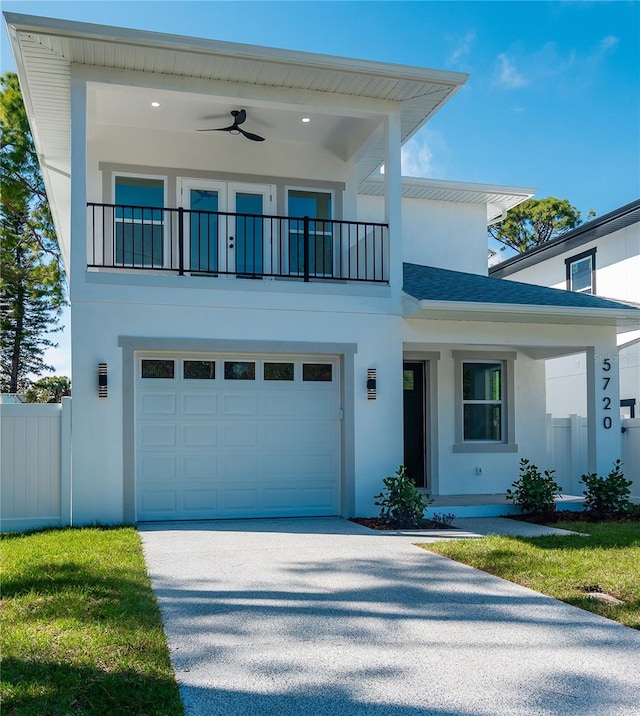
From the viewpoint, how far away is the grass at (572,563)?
5.43m

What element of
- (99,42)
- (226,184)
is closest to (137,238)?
(226,184)

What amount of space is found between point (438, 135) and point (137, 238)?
1906 cm

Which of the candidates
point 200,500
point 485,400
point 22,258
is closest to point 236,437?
point 200,500

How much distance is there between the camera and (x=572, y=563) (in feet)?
21.6

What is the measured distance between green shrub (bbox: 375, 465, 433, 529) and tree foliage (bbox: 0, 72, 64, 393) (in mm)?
15673

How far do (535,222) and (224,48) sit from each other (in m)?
25.8

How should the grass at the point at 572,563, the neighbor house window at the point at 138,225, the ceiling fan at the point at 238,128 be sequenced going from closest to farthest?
the grass at the point at 572,563 < the ceiling fan at the point at 238,128 < the neighbor house window at the point at 138,225

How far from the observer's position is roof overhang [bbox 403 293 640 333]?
31.8 ft

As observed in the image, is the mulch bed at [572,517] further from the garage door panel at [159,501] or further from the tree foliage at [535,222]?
the tree foliage at [535,222]

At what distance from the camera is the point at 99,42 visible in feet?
28.2

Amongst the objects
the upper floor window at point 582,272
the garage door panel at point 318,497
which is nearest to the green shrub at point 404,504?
the garage door panel at point 318,497

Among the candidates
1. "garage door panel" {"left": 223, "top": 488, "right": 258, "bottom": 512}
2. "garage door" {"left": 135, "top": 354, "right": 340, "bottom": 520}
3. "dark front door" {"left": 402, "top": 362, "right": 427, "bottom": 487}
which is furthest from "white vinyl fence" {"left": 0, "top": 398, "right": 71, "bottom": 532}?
"dark front door" {"left": 402, "top": 362, "right": 427, "bottom": 487}

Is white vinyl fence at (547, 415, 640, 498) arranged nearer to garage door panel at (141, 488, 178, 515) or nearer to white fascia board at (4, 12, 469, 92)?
white fascia board at (4, 12, 469, 92)

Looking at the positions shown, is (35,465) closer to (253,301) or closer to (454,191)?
(253,301)
